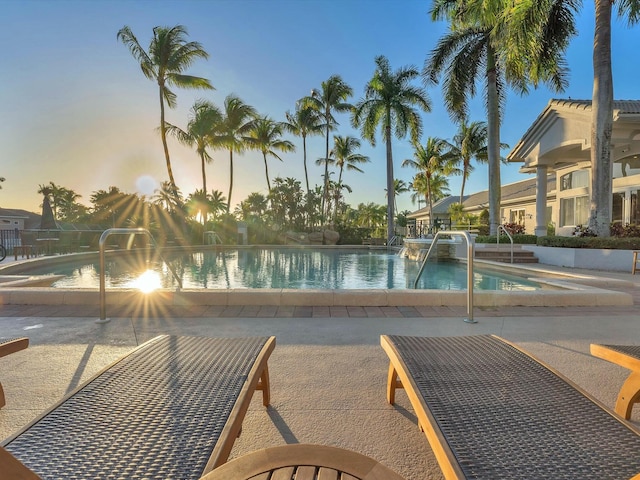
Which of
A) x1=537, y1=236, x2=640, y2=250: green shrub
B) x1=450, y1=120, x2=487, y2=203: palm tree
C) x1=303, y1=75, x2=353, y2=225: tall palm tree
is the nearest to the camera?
x1=537, y1=236, x2=640, y2=250: green shrub

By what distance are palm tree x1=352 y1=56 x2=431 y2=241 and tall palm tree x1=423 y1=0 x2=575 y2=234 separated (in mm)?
4162

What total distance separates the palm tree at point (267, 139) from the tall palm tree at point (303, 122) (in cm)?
87

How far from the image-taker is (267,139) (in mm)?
26062

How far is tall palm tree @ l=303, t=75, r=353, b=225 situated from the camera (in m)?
24.2

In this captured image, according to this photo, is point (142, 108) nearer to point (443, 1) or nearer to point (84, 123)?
point (84, 123)

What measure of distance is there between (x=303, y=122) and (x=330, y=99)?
2.59m

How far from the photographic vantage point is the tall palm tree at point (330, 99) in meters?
24.2

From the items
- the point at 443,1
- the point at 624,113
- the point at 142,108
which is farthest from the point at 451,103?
the point at 142,108

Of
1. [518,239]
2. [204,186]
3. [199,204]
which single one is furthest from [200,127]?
[518,239]

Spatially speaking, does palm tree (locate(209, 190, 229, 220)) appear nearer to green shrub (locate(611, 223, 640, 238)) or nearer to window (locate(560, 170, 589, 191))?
window (locate(560, 170, 589, 191))

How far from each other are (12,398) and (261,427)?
1.58 metres

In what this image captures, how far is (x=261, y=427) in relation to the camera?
1.80 meters

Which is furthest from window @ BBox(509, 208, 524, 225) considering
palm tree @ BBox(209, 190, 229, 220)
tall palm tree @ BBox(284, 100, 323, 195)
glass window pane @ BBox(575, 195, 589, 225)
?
palm tree @ BBox(209, 190, 229, 220)

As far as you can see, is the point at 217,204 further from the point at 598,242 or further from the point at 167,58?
the point at 598,242
